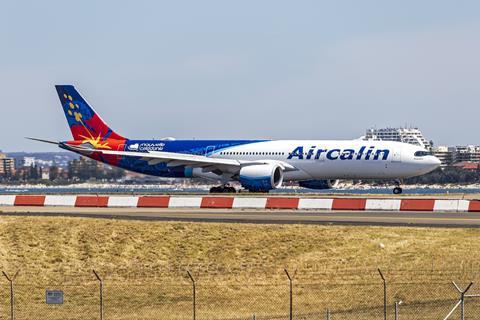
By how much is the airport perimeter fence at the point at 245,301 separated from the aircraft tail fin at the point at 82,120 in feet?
156

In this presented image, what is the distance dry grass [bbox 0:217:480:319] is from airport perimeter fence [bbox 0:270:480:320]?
2.1 inches

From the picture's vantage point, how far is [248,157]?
79.2m

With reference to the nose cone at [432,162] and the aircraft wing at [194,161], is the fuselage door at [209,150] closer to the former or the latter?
the aircraft wing at [194,161]

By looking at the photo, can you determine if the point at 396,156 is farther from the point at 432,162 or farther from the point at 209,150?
the point at 209,150

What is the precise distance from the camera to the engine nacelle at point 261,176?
75.4 metres

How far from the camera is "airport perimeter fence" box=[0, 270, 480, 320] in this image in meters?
32.0

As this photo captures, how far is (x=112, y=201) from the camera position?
61.4 m

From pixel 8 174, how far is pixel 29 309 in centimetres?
16754

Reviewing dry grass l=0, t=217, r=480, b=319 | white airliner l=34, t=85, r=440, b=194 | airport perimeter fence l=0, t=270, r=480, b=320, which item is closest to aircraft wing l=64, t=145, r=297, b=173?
white airliner l=34, t=85, r=440, b=194

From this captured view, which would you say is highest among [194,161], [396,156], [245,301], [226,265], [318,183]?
[396,156]

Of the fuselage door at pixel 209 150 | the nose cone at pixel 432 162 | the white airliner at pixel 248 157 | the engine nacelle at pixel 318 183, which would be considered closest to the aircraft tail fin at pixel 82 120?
the white airliner at pixel 248 157

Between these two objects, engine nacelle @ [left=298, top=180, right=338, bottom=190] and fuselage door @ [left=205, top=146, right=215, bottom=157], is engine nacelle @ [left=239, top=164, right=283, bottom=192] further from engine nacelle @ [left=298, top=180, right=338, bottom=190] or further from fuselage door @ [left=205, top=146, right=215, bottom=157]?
fuselage door @ [left=205, top=146, right=215, bottom=157]

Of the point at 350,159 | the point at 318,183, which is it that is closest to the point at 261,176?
the point at 350,159

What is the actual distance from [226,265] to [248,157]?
130 ft
